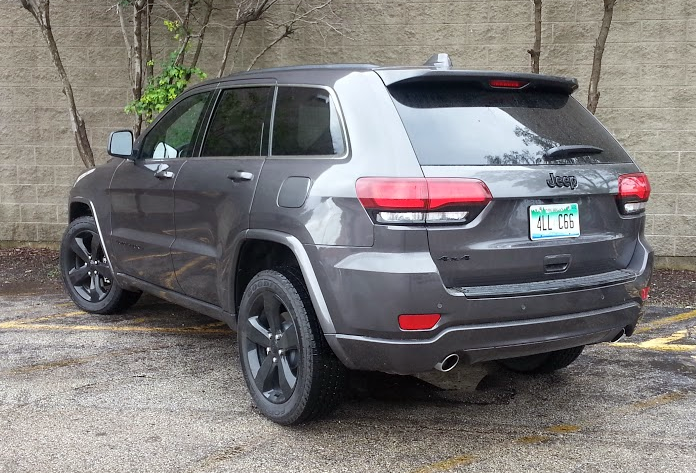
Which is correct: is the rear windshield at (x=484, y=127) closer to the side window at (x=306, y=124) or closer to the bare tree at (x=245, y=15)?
the side window at (x=306, y=124)

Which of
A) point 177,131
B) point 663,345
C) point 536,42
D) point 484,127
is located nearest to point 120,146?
point 177,131

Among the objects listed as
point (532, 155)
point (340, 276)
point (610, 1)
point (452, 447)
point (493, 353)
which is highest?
point (610, 1)

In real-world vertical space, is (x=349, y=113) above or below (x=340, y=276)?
above

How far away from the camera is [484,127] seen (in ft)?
12.7

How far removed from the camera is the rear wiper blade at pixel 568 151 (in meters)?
3.91

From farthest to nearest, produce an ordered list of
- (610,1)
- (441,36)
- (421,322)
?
(441,36) < (610,1) < (421,322)

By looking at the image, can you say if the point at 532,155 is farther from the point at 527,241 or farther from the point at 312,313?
the point at 312,313

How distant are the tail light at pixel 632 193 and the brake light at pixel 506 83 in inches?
26.7

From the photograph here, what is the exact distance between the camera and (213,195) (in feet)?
15.3

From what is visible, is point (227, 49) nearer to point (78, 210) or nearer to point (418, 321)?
point (78, 210)

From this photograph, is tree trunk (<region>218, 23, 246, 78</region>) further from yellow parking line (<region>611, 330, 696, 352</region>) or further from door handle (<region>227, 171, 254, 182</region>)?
yellow parking line (<region>611, 330, 696, 352</region>)

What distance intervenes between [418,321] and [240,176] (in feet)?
4.67

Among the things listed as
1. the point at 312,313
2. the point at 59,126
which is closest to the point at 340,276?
the point at 312,313

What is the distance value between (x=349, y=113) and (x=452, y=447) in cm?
165
